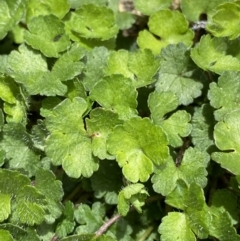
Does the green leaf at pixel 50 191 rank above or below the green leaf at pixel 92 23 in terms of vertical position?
below

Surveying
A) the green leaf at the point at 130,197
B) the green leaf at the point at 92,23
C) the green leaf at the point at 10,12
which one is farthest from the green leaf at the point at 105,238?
the green leaf at the point at 10,12

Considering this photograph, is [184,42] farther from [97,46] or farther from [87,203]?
[87,203]

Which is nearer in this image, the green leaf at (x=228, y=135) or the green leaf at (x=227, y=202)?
the green leaf at (x=228, y=135)

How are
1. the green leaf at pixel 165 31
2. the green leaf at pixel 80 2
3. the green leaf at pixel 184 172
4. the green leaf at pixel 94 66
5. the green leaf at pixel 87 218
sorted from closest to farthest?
1. the green leaf at pixel 184 172
2. the green leaf at pixel 87 218
3. the green leaf at pixel 94 66
4. the green leaf at pixel 165 31
5. the green leaf at pixel 80 2

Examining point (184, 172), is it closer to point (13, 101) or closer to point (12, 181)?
point (12, 181)

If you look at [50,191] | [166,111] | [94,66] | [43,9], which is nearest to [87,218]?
[50,191]

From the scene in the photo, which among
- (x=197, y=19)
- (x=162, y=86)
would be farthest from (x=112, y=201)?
(x=197, y=19)

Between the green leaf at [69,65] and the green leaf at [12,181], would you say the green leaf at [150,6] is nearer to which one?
the green leaf at [69,65]
